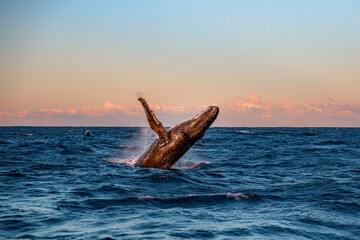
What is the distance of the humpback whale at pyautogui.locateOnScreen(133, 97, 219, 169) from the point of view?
555 inches

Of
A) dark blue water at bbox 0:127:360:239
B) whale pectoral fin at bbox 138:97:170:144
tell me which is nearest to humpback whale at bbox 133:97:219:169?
whale pectoral fin at bbox 138:97:170:144

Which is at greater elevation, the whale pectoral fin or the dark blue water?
the whale pectoral fin

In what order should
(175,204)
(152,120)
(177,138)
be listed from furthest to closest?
(177,138), (152,120), (175,204)

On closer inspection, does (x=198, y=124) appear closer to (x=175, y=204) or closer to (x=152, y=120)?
(x=152, y=120)

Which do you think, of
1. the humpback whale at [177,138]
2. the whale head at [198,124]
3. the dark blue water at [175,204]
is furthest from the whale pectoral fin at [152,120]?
the dark blue water at [175,204]

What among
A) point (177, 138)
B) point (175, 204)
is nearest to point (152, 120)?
point (177, 138)

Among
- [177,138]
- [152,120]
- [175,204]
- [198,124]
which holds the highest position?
[152,120]

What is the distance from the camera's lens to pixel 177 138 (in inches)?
556

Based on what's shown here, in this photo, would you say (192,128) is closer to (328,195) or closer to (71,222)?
(328,195)

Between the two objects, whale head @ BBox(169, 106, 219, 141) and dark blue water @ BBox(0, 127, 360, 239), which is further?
whale head @ BBox(169, 106, 219, 141)

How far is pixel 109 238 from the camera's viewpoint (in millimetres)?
5559

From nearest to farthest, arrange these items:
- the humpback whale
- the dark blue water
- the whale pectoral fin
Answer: the dark blue water, the whale pectoral fin, the humpback whale

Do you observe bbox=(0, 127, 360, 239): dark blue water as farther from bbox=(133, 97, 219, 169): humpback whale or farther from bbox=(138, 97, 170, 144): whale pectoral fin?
bbox=(138, 97, 170, 144): whale pectoral fin

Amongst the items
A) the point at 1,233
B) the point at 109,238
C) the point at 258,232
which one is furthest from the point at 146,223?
the point at 1,233
